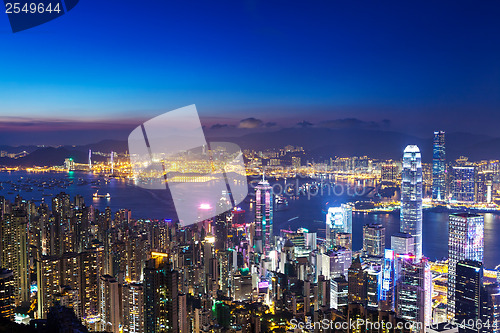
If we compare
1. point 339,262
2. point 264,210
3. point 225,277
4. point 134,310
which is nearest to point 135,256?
point 225,277

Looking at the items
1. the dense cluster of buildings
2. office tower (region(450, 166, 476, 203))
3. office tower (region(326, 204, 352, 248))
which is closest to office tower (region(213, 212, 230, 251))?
the dense cluster of buildings

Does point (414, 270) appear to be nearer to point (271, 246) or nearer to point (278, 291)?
point (278, 291)

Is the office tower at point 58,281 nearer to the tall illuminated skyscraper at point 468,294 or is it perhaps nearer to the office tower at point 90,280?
the office tower at point 90,280

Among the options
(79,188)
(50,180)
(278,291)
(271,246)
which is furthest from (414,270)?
(50,180)

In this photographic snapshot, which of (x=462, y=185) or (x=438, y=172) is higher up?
(x=438, y=172)

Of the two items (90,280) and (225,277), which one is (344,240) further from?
(90,280)

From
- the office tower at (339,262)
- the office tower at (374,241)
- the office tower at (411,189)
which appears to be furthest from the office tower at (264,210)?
the office tower at (411,189)
